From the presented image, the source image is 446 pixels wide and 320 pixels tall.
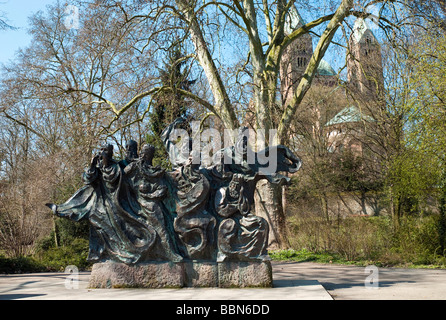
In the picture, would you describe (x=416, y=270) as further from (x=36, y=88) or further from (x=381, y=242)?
(x=36, y=88)

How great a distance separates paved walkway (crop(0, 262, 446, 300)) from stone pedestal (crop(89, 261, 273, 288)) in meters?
0.20

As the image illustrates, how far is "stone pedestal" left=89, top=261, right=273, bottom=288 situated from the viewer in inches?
289

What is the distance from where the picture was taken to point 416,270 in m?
10.4

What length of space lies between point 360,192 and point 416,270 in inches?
760

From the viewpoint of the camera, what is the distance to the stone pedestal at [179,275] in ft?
24.1

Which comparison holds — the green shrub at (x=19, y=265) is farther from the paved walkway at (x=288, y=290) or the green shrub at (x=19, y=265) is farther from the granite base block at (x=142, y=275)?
the granite base block at (x=142, y=275)

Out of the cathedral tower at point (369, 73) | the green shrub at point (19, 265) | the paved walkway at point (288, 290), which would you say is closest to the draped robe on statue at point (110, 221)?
the paved walkway at point (288, 290)

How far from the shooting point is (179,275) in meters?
7.34

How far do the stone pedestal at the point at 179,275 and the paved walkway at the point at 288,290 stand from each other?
198 millimetres

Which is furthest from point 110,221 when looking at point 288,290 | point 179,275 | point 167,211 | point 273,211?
point 273,211

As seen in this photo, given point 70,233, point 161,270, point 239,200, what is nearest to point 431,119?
point 239,200

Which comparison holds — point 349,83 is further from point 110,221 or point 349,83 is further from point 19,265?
point 19,265

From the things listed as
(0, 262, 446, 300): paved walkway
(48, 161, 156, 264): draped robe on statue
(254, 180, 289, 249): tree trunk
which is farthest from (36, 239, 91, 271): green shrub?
(254, 180, 289, 249): tree trunk

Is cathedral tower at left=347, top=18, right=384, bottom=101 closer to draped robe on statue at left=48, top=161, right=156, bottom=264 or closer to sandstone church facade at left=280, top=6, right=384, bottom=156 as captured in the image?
sandstone church facade at left=280, top=6, right=384, bottom=156
